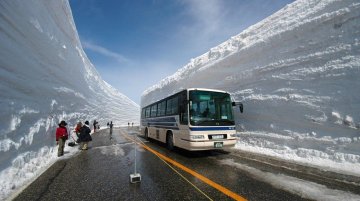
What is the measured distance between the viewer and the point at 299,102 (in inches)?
394

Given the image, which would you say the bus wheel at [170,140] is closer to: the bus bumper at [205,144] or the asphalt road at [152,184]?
the bus bumper at [205,144]

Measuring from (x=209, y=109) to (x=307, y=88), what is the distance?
5.24 m

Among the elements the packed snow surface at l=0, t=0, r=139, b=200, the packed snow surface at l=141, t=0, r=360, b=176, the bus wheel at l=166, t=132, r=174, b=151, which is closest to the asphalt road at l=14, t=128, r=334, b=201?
the packed snow surface at l=0, t=0, r=139, b=200

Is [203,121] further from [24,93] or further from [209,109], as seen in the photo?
[24,93]

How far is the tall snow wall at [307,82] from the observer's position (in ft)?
26.6

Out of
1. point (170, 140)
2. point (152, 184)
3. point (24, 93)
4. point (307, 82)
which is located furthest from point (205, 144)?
point (24, 93)

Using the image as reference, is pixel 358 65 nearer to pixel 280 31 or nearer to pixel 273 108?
pixel 273 108

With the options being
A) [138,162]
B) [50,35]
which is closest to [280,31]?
Answer: [138,162]

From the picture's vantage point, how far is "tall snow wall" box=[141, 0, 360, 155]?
8.11 meters

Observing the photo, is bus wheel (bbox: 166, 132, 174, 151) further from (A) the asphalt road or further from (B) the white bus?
(A) the asphalt road

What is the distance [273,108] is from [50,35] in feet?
53.9

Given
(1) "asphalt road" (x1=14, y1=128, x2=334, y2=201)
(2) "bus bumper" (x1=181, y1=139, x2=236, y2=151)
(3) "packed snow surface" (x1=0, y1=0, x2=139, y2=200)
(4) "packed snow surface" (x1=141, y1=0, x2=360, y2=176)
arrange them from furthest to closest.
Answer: (2) "bus bumper" (x1=181, y1=139, x2=236, y2=151) → (4) "packed snow surface" (x1=141, y1=0, x2=360, y2=176) → (3) "packed snow surface" (x1=0, y1=0, x2=139, y2=200) → (1) "asphalt road" (x1=14, y1=128, x2=334, y2=201)

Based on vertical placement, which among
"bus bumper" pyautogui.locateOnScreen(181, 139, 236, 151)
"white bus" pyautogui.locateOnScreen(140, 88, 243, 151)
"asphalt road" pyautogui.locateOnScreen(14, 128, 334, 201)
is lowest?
"asphalt road" pyautogui.locateOnScreen(14, 128, 334, 201)

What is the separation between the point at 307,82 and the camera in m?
10.2
